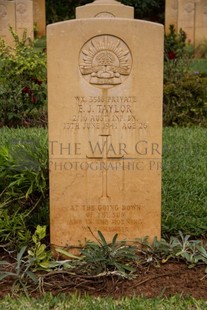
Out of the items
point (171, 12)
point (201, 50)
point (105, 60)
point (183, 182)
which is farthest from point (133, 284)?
point (171, 12)

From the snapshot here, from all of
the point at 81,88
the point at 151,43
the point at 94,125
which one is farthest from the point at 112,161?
the point at 151,43

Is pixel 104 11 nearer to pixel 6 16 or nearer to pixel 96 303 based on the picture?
pixel 96 303

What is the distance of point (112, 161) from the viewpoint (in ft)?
13.4

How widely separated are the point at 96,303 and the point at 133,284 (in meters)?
0.40

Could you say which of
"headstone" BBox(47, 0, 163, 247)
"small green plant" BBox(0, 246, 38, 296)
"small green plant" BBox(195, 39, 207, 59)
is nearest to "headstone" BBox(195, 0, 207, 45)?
"small green plant" BBox(195, 39, 207, 59)

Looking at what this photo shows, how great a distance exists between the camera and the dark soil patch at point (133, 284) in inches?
143

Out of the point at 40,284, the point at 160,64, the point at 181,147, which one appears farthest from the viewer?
the point at 181,147

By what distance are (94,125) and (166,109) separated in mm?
4374

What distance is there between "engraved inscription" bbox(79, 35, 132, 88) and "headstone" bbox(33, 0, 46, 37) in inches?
644

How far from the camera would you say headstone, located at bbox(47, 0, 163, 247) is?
12.8 ft

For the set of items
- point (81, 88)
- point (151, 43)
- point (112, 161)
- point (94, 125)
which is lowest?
point (112, 161)

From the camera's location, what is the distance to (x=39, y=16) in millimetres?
20094

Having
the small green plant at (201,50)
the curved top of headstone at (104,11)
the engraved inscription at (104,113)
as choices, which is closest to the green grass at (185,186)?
the engraved inscription at (104,113)

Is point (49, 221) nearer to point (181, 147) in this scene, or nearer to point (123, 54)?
point (123, 54)
